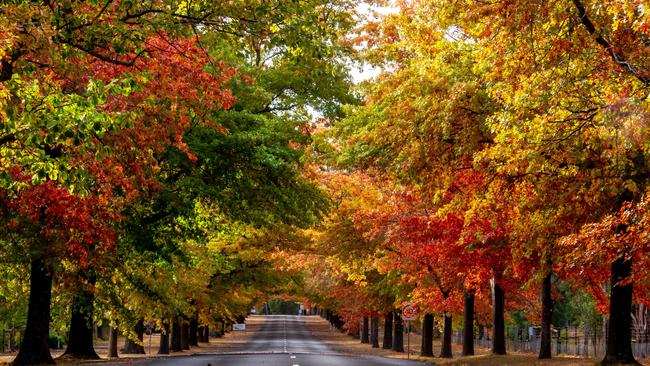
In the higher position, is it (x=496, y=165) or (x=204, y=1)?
(x=204, y=1)

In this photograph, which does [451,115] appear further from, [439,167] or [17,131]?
[17,131]

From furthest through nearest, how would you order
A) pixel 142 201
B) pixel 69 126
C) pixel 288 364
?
pixel 288 364 < pixel 142 201 < pixel 69 126

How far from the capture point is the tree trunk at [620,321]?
19.0 meters

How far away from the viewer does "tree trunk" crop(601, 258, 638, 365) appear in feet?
62.3

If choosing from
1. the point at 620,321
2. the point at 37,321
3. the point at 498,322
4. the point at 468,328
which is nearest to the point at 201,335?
the point at 468,328

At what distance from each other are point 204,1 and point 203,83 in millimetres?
4540

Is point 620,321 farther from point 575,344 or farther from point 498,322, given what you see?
point 575,344

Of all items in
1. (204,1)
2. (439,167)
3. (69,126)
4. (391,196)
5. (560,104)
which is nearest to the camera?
(69,126)

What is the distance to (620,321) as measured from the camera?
19109mm

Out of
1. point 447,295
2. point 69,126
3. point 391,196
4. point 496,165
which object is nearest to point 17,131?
point 69,126

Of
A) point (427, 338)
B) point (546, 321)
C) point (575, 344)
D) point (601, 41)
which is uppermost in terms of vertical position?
point (601, 41)

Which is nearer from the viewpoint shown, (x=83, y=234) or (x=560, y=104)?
(x=560, y=104)

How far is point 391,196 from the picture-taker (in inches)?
1139

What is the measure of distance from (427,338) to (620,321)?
20594mm
